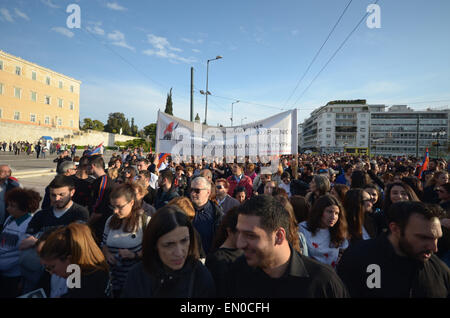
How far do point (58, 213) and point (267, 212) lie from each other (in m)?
2.70

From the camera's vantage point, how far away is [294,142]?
20.6 ft

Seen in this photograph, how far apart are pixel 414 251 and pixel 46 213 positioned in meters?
3.80

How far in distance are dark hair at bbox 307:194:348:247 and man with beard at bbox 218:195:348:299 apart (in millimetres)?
1346

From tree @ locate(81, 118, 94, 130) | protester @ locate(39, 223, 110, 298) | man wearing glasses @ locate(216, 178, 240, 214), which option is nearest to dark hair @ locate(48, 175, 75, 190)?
protester @ locate(39, 223, 110, 298)

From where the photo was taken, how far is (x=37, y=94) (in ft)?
160

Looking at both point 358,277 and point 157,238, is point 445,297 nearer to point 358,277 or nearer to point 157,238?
point 358,277

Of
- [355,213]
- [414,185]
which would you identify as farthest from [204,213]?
[414,185]

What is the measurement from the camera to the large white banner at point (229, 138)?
6400 millimetres

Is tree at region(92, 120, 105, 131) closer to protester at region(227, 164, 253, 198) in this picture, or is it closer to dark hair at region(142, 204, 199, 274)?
protester at region(227, 164, 253, 198)

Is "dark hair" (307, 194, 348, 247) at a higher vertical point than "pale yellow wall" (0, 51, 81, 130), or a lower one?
lower

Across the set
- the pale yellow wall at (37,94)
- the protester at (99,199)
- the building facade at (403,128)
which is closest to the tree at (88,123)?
the pale yellow wall at (37,94)

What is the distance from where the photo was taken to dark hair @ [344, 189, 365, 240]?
296cm

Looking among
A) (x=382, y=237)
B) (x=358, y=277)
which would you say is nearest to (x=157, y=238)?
(x=358, y=277)

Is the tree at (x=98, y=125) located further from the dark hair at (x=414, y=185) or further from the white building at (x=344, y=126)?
the dark hair at (x=414, y=185)
